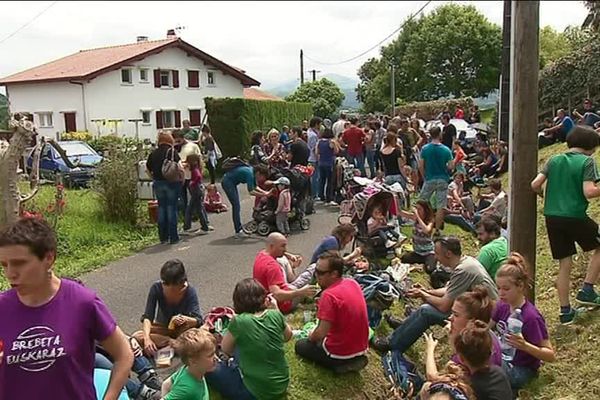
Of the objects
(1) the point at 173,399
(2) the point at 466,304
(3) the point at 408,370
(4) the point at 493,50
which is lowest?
(3) the point at 408,370

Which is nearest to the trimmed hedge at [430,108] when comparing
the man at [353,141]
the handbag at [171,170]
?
the man at [353,141]

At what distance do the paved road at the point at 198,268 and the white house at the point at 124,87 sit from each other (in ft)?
77.1

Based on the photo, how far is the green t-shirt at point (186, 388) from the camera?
162 inches

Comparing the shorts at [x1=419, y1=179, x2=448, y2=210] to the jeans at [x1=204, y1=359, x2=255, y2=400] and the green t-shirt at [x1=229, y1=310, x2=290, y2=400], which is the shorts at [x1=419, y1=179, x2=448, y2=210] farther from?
the jeans at [x1=204, y1=359, x2=255, y2=400]

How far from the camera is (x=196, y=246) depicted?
1066 cm

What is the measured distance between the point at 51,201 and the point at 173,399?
9602 mm

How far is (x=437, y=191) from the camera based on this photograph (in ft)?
34.2

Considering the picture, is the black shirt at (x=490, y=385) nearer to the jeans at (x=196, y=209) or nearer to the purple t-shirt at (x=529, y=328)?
the purple t-shirt at (x=529, y=328)

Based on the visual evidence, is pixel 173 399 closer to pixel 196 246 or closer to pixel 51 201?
pixel 196 246

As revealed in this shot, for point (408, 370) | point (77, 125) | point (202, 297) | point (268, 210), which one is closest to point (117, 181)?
point (268, 210)

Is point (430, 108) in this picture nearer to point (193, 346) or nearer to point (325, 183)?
point (325, 183)

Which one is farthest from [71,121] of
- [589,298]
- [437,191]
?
[589,298]

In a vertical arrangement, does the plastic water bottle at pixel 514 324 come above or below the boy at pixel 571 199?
below

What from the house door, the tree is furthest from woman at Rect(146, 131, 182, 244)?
the tree
